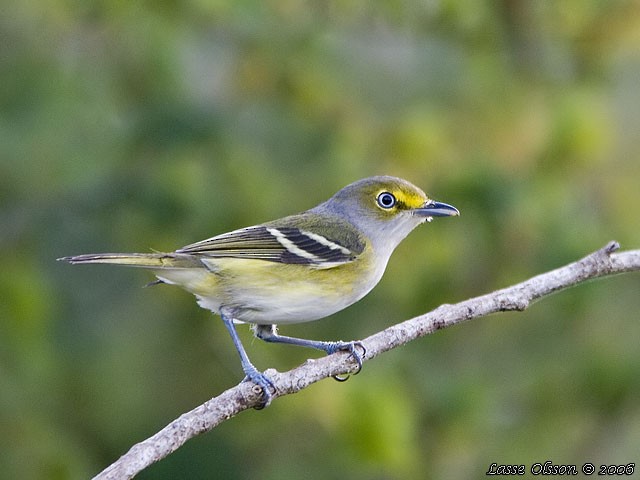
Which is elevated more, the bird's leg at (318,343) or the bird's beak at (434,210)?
the bird's beak at (434,210)

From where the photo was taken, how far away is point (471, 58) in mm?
6852

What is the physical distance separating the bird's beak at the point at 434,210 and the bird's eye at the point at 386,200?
0.15m

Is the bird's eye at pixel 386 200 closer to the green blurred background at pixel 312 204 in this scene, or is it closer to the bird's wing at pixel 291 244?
the bird's wing at pixel 291 244

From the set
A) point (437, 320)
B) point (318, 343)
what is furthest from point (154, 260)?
point (437, 320)

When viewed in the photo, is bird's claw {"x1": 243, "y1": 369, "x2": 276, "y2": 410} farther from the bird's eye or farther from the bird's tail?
the bird's eye

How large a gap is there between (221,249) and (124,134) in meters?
1.92

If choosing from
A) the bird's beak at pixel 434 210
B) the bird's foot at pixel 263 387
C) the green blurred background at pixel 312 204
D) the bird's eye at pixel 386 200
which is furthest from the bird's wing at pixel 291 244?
the green blurred background at pixel 312 204

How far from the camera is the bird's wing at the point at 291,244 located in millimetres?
4582

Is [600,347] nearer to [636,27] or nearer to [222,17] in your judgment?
[636,27]

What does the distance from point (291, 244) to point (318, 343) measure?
0.52m

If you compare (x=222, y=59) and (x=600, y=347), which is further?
(x=222, y=59)

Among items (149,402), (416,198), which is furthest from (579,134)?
(149,402)

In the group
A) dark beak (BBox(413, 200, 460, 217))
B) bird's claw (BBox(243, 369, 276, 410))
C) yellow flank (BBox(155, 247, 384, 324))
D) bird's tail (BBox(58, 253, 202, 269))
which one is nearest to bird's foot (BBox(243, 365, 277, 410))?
bird's claw (BBox(243, 369, 276, 410))

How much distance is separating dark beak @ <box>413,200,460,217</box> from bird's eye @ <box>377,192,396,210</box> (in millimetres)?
147
